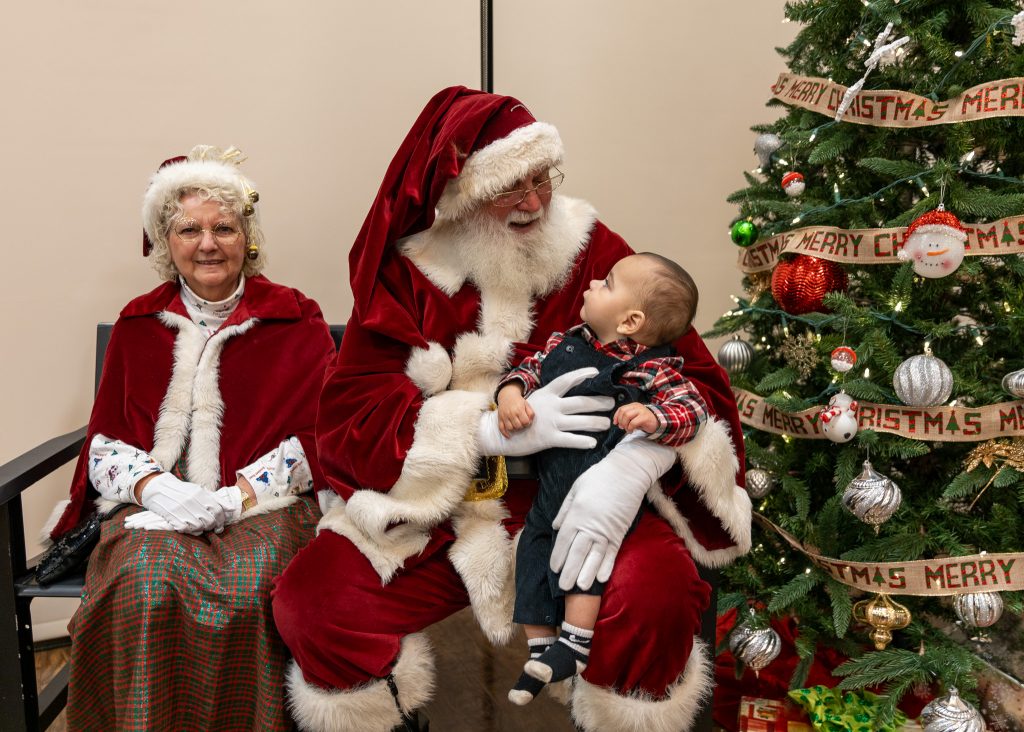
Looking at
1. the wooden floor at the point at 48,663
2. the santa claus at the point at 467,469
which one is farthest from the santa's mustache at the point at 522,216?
the wooden floor at the point at 48,663

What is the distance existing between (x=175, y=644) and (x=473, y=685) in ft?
3.52

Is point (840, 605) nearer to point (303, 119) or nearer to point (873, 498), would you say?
point (873, 498)

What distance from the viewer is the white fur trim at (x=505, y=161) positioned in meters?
1.90

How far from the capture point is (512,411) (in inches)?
68.6

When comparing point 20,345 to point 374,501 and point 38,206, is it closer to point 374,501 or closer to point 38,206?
point 38,206

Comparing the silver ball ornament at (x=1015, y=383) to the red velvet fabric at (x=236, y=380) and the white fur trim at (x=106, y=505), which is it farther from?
the white fur trim at (x=106, y=505)

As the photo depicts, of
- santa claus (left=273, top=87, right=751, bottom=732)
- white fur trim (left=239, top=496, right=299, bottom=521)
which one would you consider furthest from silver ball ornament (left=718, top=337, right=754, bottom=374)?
white fur trim (left=239, top=496, right=299, bottom=521)

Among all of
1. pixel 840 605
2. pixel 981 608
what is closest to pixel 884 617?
pixel 840 605

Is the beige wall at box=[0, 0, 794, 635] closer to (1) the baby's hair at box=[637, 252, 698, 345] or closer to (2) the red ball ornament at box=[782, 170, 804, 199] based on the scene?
(2) the red ball ornament at box=[782, 170, 804, 199]

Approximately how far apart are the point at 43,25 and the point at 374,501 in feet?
6.18

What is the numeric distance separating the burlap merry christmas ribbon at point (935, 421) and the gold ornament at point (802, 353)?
0.14 m

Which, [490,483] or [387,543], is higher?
[490,483]

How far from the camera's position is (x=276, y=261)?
282 centimetres

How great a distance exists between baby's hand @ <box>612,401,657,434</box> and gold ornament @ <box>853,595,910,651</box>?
0.94m
